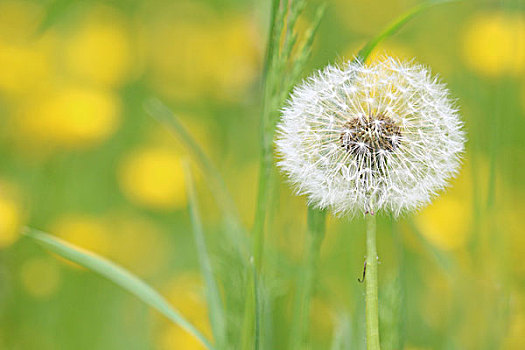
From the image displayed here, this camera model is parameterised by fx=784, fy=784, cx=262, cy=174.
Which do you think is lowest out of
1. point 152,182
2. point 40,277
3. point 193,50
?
point 40,277

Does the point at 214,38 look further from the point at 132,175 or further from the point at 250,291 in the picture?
the point at 250,291

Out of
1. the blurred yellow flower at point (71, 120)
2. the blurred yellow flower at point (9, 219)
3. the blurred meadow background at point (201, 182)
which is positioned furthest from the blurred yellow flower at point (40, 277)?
the blurred yellow flower at point (71, 120)

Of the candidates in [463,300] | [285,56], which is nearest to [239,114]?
[463,300]

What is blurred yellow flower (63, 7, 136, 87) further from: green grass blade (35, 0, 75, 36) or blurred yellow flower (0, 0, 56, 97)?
green grass blade (35, 0, 75, 36)

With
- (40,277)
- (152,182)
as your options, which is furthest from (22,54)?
(40,277)

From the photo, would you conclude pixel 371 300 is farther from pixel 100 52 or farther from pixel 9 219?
pixel 100 52

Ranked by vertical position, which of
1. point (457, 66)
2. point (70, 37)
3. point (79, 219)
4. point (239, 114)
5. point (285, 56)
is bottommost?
point (79, 219)

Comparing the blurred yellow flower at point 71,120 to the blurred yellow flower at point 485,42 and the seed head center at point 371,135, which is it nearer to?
the blurred yellow flower at point 485,42
